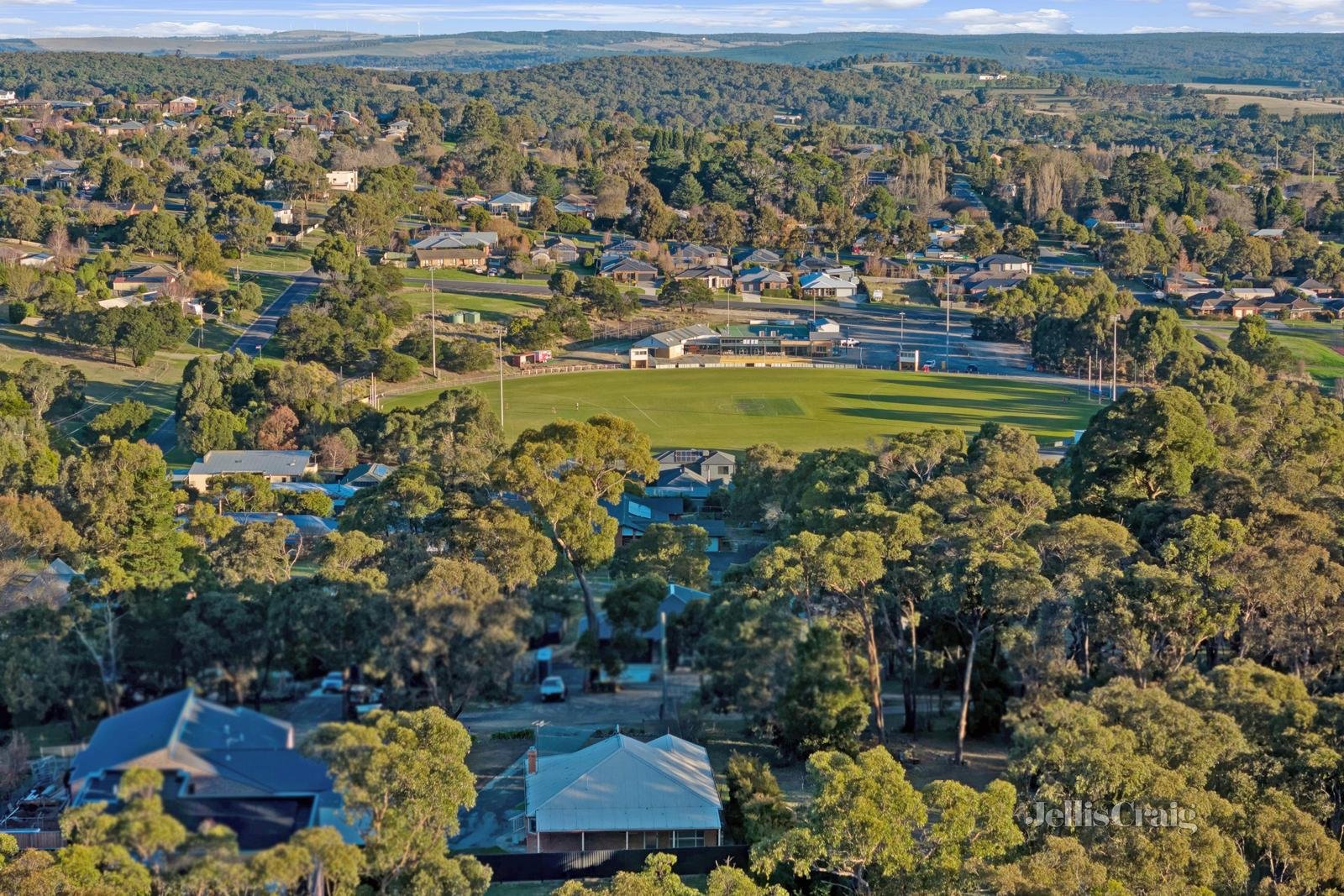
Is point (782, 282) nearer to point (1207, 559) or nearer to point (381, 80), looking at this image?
point (1207, 559)

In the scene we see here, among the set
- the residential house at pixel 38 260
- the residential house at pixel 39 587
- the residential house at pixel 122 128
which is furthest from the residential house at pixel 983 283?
the residential house at pixel 122 128

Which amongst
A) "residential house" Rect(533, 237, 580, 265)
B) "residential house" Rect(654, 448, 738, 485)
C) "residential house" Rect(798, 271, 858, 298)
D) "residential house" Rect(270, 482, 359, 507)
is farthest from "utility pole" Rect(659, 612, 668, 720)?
"residential house" Rect(533, 237, 580, 265)

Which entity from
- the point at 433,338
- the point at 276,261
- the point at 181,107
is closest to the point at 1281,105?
the point at 181,107

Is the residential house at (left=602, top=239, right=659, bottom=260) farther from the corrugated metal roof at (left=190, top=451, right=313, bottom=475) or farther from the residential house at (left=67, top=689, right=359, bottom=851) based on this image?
the residential house at (left=67, top=689, right=359, bottom=851)

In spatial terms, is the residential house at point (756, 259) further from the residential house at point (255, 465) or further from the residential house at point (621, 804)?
the residential house at point (621, 804)

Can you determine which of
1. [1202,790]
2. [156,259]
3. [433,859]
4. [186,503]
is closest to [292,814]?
[433,859]

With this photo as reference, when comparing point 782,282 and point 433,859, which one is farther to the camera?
point 782,282
